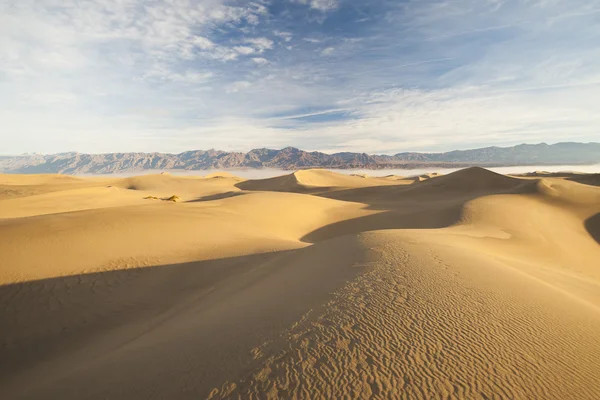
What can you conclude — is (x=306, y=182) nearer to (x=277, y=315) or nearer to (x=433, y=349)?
(x=277, y=315)

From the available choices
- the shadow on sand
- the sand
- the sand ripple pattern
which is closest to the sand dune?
the shadow on sand

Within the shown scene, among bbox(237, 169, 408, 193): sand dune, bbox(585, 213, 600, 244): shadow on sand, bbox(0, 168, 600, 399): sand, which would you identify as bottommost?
bbox(237, 169, 408, 193): sand dune

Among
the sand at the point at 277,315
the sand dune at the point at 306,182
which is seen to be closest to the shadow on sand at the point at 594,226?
the sand at the point at 277,315

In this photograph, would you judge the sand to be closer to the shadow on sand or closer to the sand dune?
the shadow on sand

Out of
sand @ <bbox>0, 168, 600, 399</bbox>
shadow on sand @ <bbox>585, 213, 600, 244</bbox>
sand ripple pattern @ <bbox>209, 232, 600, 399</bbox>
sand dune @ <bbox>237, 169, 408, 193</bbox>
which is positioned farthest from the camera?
sand dune @ <bbox>237, 169, 408, 193</bbox>

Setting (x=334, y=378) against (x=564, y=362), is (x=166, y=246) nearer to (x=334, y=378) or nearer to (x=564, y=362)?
(x=334, y=378)

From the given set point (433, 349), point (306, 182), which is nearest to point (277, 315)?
point (433, 349)

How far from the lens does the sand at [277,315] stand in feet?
8.74

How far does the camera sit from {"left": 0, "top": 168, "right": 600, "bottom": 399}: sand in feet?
8.74

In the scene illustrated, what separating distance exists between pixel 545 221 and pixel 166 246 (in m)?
18.9

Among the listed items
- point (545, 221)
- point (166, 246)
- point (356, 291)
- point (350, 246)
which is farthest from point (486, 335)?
point (545, 221)

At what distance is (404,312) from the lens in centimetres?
375

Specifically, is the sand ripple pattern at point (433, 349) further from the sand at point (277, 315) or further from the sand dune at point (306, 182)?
the sand dune at point (306, 182)

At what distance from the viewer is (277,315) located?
400 cm
